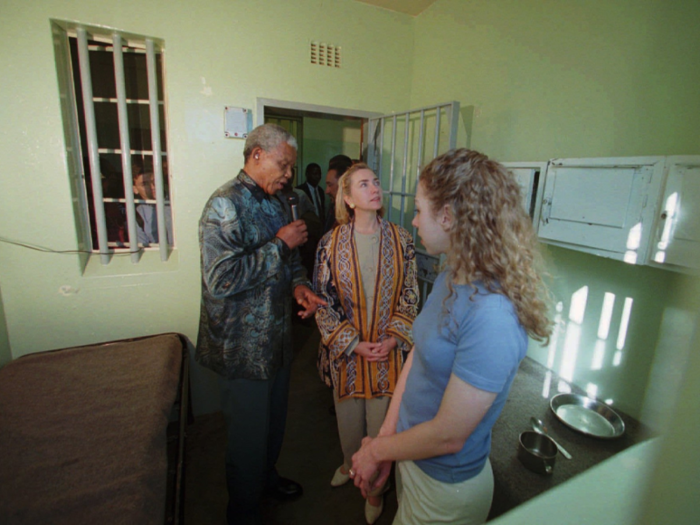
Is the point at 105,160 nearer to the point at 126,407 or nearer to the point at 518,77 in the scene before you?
the point at 126,407

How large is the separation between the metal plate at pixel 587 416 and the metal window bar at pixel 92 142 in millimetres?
2732

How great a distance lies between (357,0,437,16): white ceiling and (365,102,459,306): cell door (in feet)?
2.55

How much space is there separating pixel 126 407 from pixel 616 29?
2800 millimetres

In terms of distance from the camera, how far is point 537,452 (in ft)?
4.53

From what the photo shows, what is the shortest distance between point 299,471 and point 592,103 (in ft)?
8.49

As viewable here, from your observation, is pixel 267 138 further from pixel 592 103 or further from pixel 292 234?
pixel 592 103

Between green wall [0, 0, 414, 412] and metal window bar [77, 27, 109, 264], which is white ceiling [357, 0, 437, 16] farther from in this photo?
metal window bar [77, 27, 109, 264]

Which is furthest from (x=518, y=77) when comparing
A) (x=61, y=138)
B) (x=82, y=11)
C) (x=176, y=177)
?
(x=61, y=138)

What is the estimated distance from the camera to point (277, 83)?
2496 mm

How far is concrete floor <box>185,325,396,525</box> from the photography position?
6.25 feet

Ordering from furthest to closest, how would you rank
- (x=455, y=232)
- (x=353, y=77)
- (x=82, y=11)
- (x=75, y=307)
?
(x=353, y=77) < (x=75, y=307) < (x=82, y=11) < (x=455, y=232)

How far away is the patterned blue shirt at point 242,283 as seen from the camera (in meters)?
1.47

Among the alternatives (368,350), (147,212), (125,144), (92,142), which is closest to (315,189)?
(147,212)

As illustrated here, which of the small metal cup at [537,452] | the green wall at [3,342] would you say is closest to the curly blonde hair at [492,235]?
the small metal cup at [537,452]
